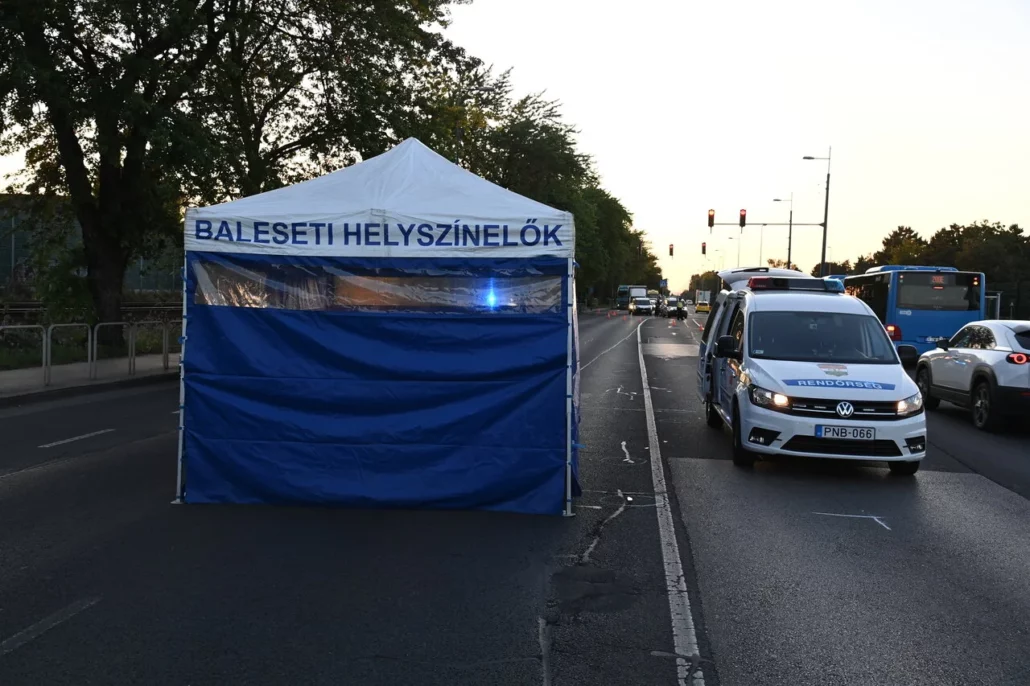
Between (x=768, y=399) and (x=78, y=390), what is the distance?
12.0 meters

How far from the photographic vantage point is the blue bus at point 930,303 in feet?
77.0

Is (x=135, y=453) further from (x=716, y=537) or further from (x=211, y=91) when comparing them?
(x=211, y=91)

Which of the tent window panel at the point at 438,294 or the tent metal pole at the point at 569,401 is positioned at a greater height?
the tent window panel at the point at 438,294

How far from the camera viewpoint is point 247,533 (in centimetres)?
655

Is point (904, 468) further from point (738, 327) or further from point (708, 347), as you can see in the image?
point (708, 347)

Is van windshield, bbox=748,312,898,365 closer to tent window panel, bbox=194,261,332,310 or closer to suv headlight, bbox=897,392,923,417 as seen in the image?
suv headlight, bbox=897,392,923,417

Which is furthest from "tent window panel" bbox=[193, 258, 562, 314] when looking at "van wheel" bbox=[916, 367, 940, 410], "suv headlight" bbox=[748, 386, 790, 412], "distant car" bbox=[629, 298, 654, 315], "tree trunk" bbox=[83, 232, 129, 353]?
"distant car" bbox=[629, 298, 654, 315]

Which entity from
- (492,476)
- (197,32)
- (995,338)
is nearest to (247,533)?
(492,476)

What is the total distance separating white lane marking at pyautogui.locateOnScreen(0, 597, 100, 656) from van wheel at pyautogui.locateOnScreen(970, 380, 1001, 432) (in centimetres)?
1177

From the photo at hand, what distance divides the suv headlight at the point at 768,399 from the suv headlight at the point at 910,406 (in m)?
1.05

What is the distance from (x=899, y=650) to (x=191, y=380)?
541cm

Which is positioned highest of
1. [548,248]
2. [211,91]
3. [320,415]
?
[211,91]

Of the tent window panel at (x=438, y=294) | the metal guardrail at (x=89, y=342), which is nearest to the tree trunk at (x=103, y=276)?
the metal guardrail at (x=89, y=342)

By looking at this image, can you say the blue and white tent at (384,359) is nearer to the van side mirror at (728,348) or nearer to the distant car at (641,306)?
the van side mirror at (728,348)
